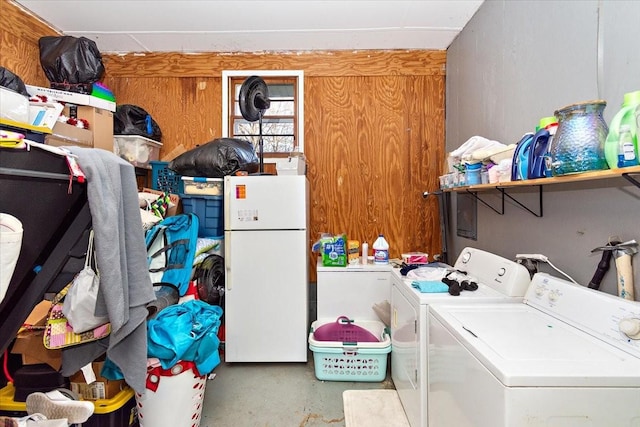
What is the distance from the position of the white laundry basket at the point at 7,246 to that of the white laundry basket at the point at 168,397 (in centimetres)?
106

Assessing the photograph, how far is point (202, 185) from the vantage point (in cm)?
270

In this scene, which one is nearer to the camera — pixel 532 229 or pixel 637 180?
pixel 637 180

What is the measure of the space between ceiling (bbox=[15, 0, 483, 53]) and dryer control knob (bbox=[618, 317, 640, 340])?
238 centimetres

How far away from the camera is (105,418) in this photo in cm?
156

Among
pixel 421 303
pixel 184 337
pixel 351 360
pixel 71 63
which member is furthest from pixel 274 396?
pixel 71 63

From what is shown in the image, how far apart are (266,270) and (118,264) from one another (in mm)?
1475

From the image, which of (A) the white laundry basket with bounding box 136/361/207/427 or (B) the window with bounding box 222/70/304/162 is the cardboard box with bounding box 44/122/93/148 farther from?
(A) the white laundry basket with bounding box 136/361/207/427

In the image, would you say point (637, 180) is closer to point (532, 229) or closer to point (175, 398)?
point (532, 229)

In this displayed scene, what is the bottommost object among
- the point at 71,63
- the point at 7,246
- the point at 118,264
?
the point at 118,264

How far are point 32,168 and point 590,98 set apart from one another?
6.81ft

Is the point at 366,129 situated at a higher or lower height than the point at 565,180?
higher

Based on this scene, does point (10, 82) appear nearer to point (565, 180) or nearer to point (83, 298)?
point (83, 298)

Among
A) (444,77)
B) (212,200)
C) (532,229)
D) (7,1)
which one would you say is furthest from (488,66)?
(7,1)

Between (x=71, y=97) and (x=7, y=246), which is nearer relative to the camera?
(x=7, y=246)
